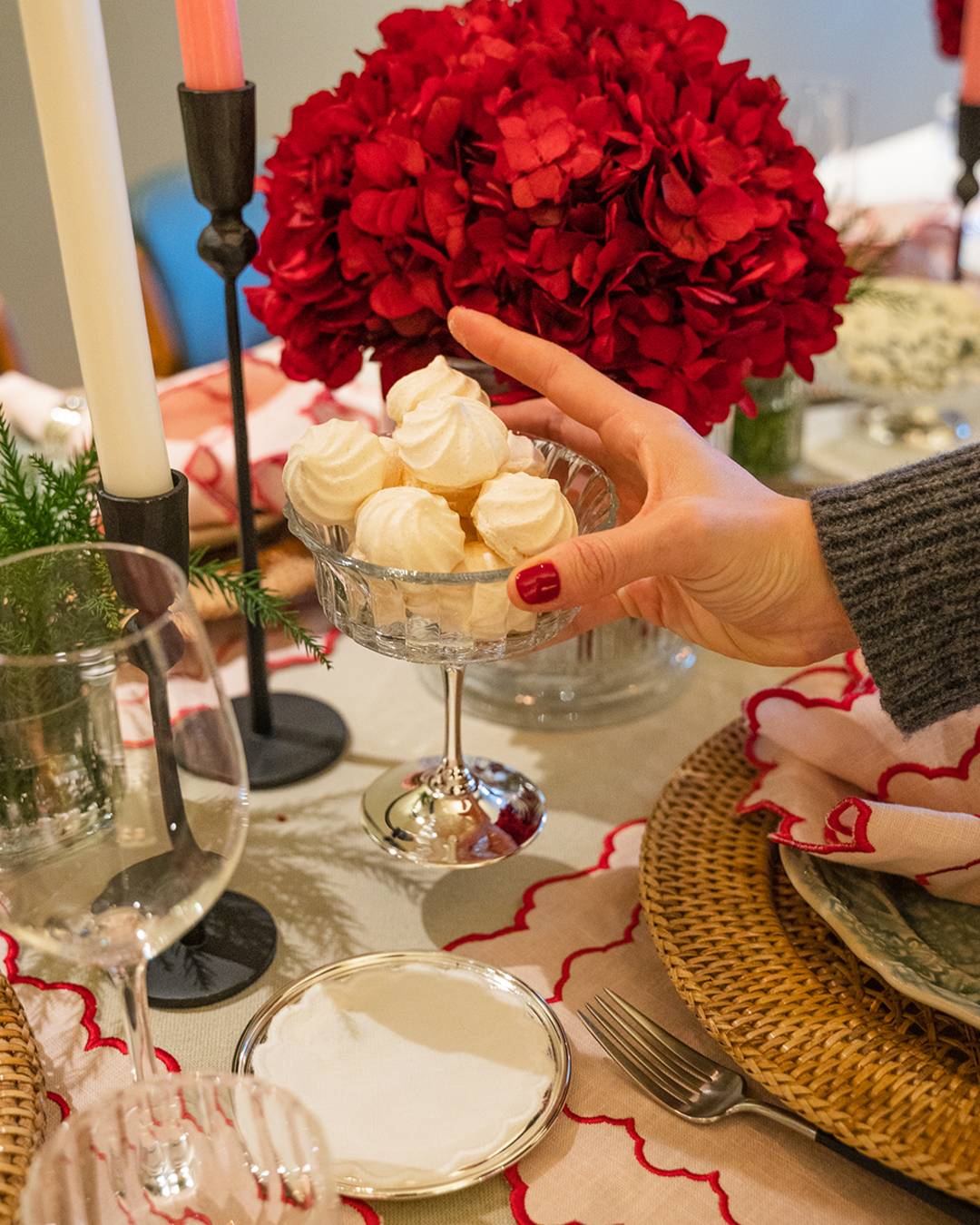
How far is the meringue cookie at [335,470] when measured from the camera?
2.17 ft

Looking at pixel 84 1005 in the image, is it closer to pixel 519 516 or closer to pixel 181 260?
pixel 519 516

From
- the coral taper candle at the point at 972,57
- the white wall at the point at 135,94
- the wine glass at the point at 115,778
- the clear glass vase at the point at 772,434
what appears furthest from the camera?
the white wall at the point at 135,94

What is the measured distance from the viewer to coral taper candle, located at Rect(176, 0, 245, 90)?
75cm

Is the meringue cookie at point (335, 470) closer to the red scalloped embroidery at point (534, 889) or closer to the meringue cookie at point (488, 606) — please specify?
the meringue cookie at point (488, 606)

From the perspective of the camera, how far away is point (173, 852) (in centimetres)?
53

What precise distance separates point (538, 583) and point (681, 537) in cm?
10

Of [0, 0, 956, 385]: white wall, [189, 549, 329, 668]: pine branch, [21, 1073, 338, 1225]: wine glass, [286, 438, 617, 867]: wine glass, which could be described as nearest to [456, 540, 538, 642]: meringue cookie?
[286, 438, 617, 867]: wine glass

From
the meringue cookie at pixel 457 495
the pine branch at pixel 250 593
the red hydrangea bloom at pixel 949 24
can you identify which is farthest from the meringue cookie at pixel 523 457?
the red hydrangea bloom at pixel 949 24

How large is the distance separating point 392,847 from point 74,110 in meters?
0.45

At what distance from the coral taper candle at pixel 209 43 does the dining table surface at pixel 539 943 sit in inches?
18.1

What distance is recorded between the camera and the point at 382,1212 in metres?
0.60

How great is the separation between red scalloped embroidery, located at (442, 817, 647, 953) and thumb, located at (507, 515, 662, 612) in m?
0.24

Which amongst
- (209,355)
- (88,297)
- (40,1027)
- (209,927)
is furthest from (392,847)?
(209,355)

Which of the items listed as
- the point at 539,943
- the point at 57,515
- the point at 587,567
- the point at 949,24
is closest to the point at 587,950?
the point at 539,943
